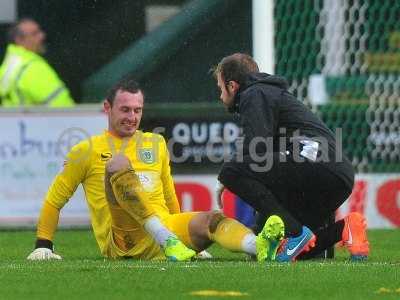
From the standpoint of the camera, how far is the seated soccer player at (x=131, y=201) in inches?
297

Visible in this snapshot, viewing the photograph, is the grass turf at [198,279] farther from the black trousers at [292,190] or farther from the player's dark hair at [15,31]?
the player's dark hair at [15,31]

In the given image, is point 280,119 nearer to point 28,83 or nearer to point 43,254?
point 43,254

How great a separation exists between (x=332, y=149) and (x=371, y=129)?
15.3ft

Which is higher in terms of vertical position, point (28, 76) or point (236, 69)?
point (236, 69)

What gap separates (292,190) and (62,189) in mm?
1320

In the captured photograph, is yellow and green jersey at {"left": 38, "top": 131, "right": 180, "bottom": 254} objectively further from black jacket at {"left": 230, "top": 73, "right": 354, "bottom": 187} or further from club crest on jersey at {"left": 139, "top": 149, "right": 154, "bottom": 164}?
black jacket at {"left": 230, "top": 73, "right": 354, "bottom": 187}

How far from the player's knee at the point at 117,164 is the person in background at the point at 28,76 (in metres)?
4.91

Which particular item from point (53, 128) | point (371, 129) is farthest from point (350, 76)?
point (53, 128)

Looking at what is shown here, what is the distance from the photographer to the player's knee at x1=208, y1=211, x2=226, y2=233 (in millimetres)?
7668

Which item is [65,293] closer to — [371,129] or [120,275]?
[120,275]

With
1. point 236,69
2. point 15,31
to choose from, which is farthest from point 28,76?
point 236,69

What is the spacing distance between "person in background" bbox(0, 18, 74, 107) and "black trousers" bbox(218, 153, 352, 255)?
481 cm

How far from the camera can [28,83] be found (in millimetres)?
12445

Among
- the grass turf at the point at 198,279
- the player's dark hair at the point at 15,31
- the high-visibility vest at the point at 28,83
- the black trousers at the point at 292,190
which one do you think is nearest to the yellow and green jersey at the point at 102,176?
the grass turf at the point at 198,279
